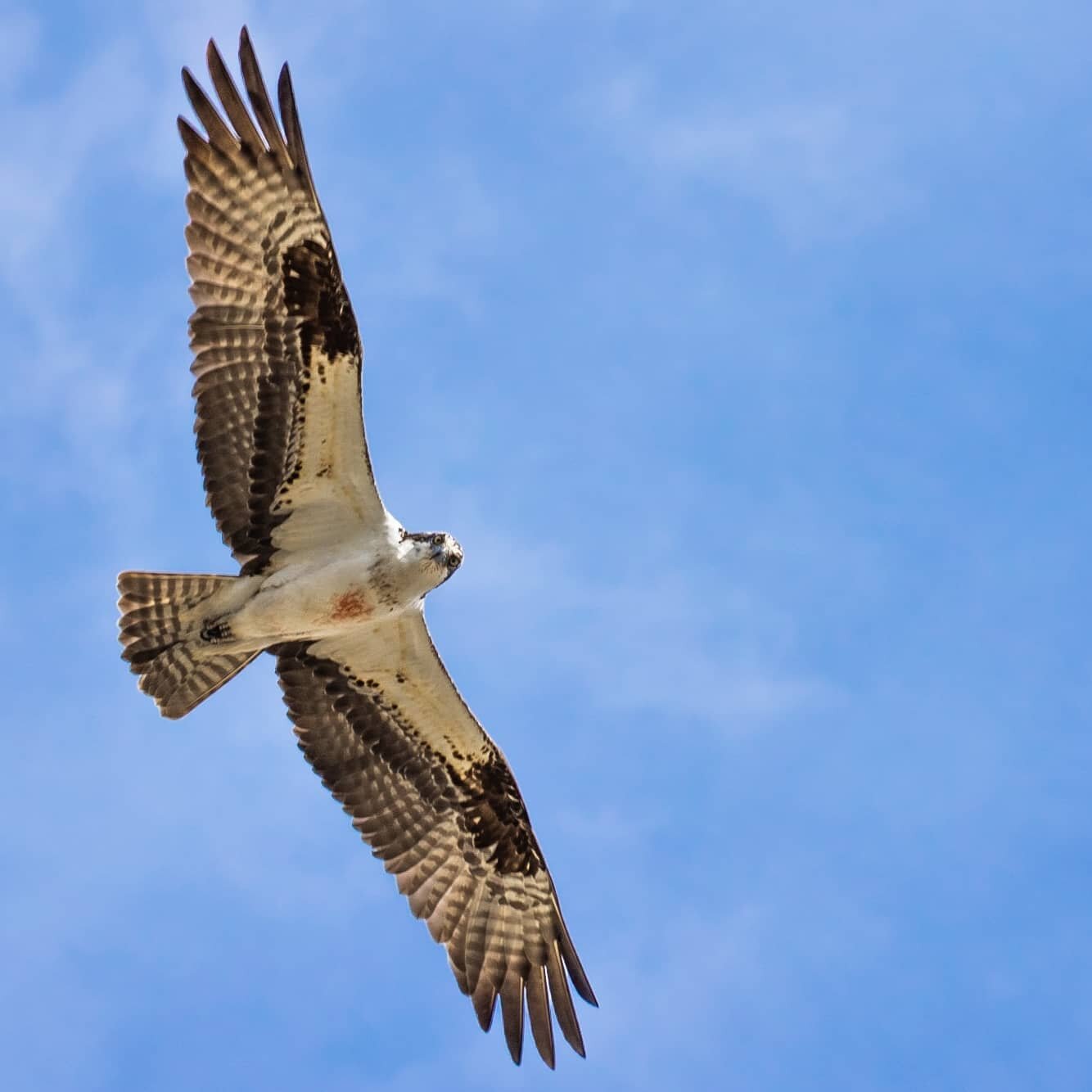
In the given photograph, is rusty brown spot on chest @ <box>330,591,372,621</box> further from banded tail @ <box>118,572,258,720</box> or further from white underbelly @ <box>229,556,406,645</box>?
banded tail @ <box>118,572,258,720</box>

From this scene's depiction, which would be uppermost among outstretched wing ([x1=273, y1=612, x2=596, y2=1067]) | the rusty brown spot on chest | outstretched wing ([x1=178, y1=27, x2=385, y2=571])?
outstretched wing ([x1=178, y1=27, x2=385, y2=571])

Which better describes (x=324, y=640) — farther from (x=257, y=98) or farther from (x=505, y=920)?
(x=257, y=98)

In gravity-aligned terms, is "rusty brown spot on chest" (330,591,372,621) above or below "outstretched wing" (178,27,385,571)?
below

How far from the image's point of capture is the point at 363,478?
11398mm

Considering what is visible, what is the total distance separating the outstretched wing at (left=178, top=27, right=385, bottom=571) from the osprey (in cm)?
1

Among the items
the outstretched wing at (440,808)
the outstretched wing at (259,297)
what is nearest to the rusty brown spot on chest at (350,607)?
the outstretched wing at (440,808)

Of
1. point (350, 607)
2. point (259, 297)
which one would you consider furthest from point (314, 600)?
point (259, 297)

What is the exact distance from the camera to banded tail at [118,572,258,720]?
36.6 feet

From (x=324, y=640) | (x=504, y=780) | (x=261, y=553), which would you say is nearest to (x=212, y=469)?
(x=261, y=553)

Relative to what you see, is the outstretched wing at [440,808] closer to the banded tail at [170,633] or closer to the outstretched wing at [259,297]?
the banded tail at [170,633]

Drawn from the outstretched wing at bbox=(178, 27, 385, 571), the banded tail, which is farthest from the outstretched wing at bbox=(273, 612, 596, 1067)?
the outstretched wing at bbox=(178, 27, 385, 571)

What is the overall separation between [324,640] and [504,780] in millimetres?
1678

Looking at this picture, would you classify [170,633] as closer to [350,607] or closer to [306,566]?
[306,566]

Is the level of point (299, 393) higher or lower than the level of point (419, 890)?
higher
